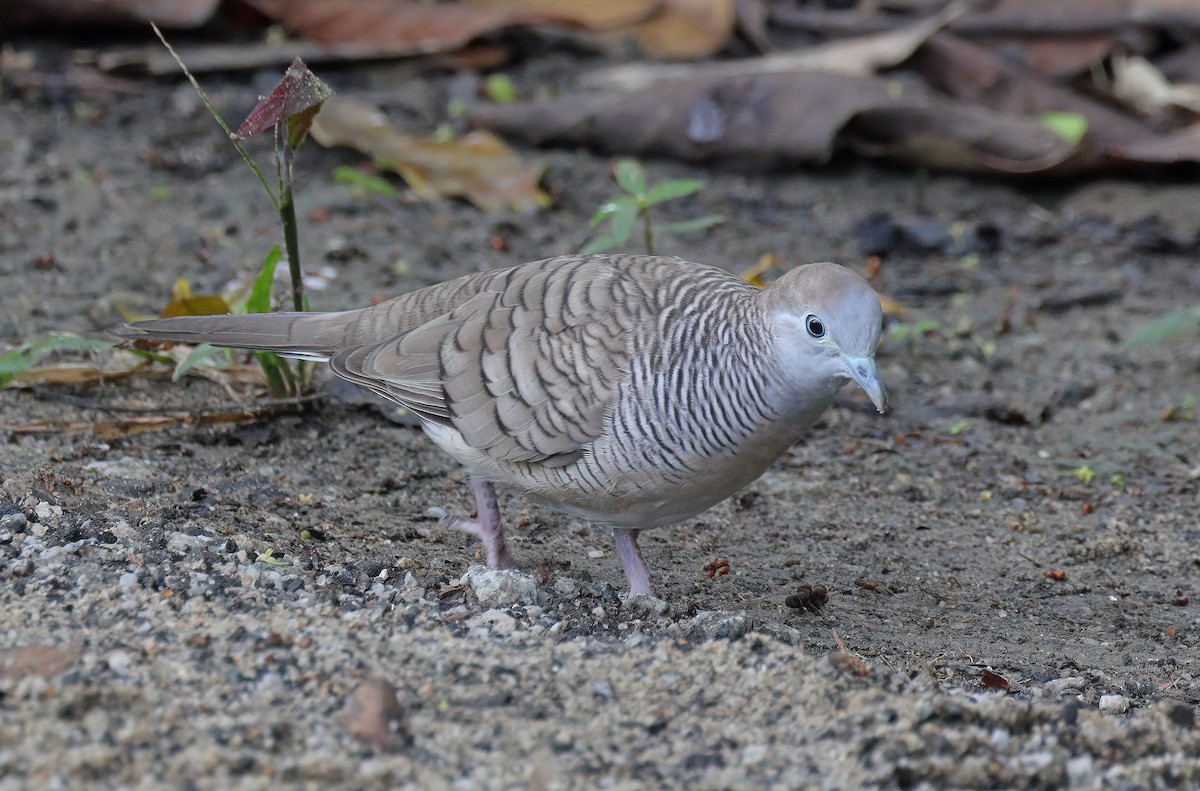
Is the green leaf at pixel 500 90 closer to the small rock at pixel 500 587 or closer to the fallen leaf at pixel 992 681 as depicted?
the small rock at pixel 500 587

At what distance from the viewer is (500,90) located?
784 cm

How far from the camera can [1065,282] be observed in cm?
664

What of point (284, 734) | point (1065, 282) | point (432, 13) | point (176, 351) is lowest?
point (284, 734)

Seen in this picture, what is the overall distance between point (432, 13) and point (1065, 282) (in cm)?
393

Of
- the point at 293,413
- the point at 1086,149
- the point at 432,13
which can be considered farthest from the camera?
the point at 432,13

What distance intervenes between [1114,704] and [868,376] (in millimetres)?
997

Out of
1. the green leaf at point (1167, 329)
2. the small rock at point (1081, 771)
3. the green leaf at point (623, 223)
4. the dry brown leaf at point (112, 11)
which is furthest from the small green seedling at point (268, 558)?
the dry brown leaf at point (112, 11)

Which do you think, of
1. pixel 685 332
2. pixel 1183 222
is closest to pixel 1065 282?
pixel 1183 222

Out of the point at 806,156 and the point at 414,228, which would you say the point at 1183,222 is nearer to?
the point at 806,156

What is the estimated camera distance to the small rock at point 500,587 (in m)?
3.55

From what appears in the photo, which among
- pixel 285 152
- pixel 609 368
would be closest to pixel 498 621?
pixel 609 368

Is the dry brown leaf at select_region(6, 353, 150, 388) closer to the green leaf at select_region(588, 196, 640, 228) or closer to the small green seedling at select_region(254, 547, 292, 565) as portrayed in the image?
the small green seedling at select_region(254, 547, 292, 565)

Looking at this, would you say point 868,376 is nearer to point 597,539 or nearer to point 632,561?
point 632,561

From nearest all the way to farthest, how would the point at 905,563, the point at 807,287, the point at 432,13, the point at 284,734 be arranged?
the point at 284,734
the point at 807,287
the point at 905,563
the point at 432,13
